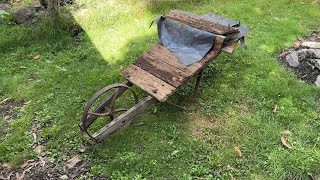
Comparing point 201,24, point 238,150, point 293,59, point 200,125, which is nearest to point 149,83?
point 200,125

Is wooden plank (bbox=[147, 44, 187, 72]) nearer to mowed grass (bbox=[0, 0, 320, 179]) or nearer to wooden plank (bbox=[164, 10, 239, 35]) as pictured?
wooden plank (bbox=[164, 10, 239, 35])

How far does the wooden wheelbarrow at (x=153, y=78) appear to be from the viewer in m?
3.95

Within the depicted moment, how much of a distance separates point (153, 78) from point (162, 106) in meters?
0.68

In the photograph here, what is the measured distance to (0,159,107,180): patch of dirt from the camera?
3875mm

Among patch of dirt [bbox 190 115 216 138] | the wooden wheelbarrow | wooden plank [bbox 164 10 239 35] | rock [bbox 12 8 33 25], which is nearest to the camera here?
the wooden wheelbarrow

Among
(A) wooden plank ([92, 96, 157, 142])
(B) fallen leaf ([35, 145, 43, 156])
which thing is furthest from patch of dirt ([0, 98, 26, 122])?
(A) wooden plank ([92, 96, 157, 142])

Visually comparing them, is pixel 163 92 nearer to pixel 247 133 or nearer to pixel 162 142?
pixel 162 142

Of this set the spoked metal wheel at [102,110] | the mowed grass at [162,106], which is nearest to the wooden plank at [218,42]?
the mowed grass at [162,106]

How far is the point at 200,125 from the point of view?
452cm

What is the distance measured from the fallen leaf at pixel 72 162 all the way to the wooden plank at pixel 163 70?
5.04ft

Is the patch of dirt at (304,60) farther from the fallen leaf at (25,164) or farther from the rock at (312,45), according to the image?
the fallen leaf at (25,164)

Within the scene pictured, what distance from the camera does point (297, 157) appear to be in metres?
3.94

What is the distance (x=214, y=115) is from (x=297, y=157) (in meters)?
1.28

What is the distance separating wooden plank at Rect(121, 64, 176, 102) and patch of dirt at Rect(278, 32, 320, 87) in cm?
270
